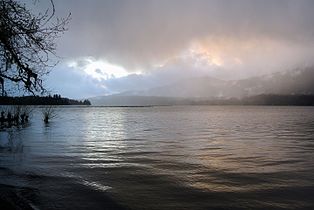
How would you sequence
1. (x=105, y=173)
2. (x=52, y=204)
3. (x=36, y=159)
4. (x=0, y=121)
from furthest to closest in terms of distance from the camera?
(x=0, y=121)
(x=36, y=159)
(x=105, y=173)
(x=52, y=204)

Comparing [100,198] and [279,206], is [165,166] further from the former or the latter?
[279,206]

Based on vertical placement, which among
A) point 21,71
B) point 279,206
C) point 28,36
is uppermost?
point 28,36

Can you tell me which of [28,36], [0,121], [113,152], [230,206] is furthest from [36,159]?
[0,121]

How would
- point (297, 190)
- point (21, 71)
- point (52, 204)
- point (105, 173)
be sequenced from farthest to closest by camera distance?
1. point (105, 173)
2. point (297, 190)
3. point (21, 71)
4. point (52, 204)

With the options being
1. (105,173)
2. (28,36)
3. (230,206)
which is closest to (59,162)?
(105,173)

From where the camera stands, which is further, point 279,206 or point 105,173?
point 105,173

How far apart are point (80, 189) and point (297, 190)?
9127mm

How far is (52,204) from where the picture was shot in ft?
43.9

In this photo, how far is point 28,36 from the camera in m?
13.4

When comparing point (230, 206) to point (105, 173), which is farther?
point (105, 173)

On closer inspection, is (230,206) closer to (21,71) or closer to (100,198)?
(100,198)

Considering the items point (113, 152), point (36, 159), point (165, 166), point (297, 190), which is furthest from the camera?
point (113, 152)

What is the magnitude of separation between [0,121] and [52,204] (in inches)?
2282

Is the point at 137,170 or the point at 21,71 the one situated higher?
the point at 21,71
